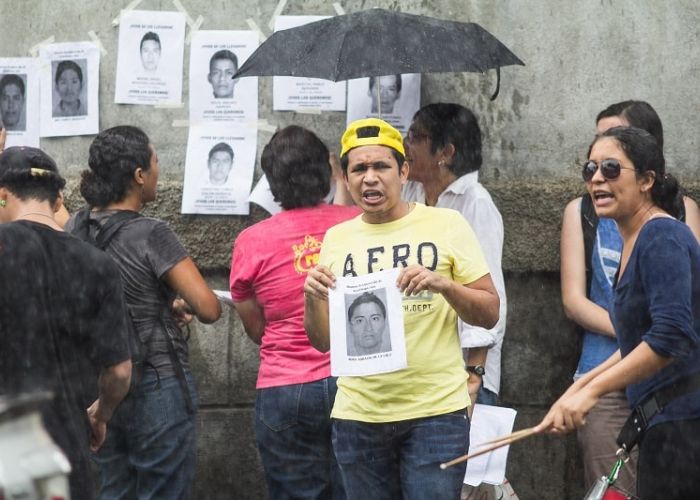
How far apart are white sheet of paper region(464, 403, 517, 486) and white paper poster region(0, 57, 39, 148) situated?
3054 mm

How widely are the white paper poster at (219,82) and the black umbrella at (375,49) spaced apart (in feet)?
2.71

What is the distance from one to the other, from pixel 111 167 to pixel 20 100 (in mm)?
1903

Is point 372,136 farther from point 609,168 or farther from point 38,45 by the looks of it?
point 38,45

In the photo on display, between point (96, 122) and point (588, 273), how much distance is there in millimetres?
2760

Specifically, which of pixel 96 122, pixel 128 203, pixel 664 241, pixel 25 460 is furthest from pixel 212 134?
pixel 25 460

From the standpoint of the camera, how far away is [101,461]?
18.2ft

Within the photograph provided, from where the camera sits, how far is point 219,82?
7004mm

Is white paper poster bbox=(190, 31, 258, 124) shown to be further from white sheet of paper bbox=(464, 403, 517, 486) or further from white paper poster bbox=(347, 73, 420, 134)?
white sheet of paper bbox=(464, 403, 517, 486)

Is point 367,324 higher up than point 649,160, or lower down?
lower down

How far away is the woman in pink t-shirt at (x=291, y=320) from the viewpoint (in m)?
5.59

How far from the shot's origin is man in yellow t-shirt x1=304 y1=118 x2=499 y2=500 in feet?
15.8

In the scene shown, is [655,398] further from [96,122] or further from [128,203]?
[96,122]

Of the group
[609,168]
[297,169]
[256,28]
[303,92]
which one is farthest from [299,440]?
[256,28]

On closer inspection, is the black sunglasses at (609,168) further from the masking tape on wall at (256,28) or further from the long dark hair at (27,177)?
the masking tape on wall at (256,28)
